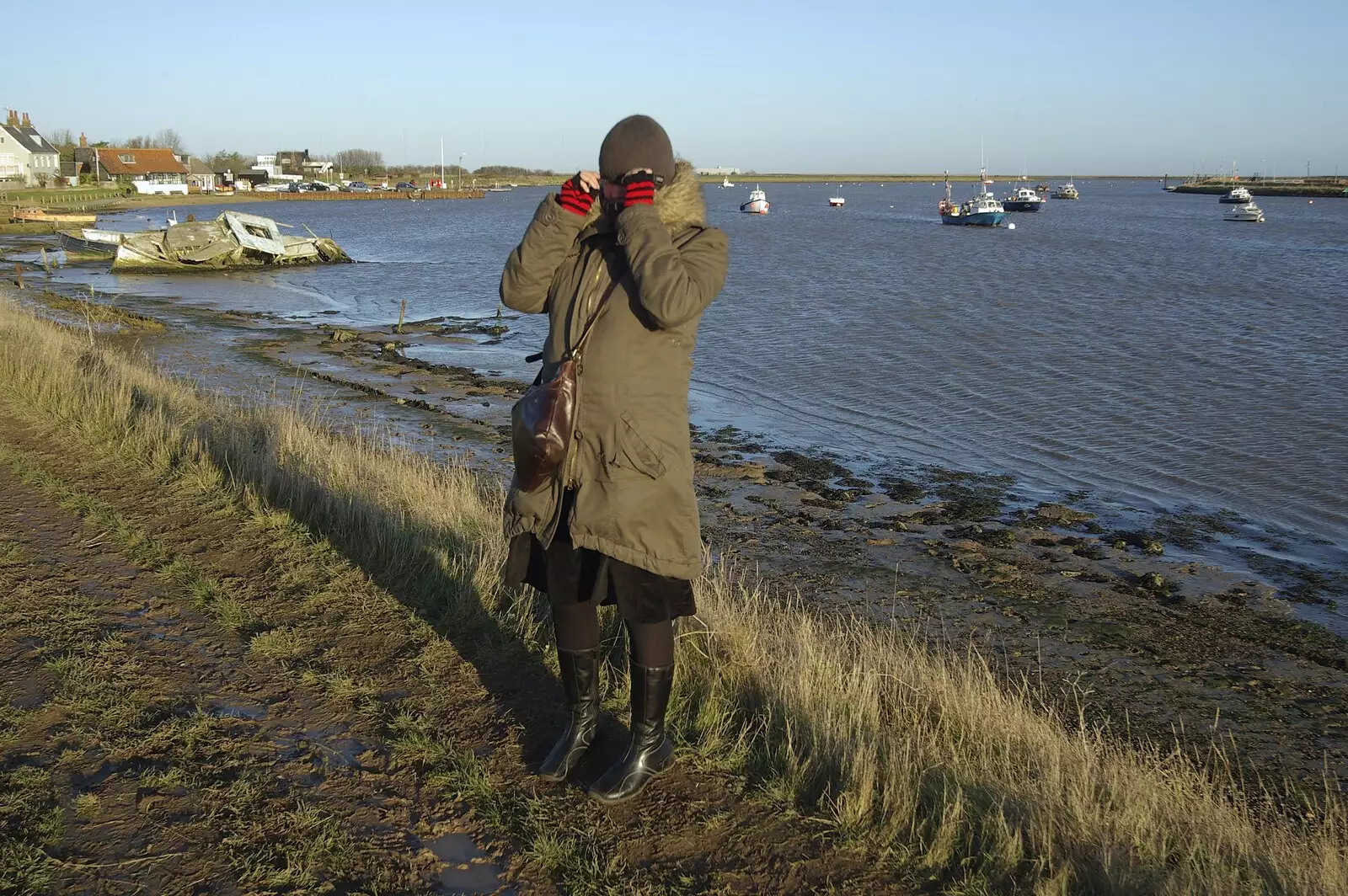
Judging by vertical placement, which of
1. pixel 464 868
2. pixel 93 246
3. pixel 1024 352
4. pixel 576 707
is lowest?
pixel 1024 352

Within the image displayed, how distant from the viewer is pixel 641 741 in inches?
139

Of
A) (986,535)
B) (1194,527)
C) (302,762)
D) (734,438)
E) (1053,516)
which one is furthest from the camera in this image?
(734,438)

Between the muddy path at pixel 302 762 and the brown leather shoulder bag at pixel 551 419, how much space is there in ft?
3.65

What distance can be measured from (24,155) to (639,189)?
114m

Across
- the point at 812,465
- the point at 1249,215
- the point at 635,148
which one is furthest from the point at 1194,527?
the point at 1249,215

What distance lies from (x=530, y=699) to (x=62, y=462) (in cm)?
511

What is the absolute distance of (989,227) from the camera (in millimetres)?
77688

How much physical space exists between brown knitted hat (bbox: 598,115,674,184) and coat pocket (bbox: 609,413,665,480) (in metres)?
0.76

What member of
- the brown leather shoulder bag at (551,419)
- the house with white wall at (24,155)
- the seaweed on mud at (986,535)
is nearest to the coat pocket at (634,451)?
the brown leather shoulder bag at (551,419)

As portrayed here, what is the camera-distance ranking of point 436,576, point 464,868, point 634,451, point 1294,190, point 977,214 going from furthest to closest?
point 1294,190, point 977,214, point 436,576, point 634,451, point 464,868

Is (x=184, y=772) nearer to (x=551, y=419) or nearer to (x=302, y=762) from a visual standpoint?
(x=302, y=762)

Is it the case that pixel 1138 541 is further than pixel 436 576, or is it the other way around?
pixel 1138 541

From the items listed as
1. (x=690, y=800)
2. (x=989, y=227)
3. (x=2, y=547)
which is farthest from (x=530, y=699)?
(x=989, y=227)

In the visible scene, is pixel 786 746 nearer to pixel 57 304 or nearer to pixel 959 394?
pixel 959 394
